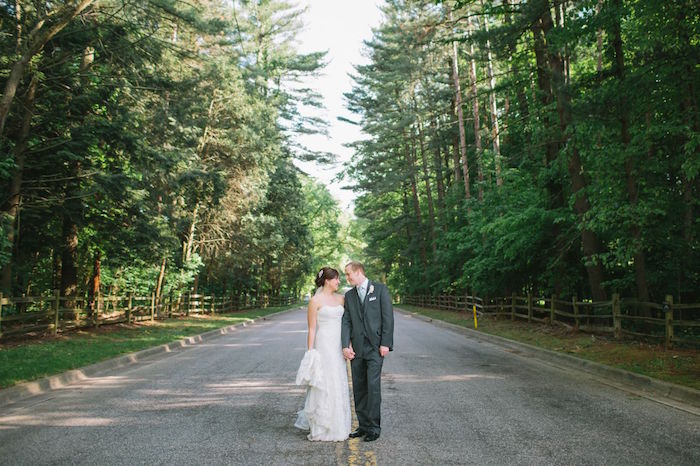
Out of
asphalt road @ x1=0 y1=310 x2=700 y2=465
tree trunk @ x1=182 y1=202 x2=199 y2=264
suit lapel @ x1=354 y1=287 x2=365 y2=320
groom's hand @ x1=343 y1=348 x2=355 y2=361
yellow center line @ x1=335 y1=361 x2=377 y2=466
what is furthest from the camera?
tree trunk @ x1=182 y1=202 x2=199 y2=264

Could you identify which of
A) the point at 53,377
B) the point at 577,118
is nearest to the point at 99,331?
the point at 53,377

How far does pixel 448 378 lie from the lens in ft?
30.9

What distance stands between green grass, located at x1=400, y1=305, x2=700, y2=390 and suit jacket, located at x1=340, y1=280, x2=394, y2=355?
5.30 meters

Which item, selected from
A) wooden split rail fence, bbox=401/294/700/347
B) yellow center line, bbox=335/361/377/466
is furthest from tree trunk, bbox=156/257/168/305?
yellow center line, bbox=335/361/377/466

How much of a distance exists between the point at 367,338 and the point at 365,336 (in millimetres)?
31

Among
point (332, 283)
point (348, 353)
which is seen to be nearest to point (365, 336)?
point (348, 353)

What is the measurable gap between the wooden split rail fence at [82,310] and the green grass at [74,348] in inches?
13.0

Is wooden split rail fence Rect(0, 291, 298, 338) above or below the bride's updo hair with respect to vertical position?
below

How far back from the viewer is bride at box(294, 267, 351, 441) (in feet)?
18.2

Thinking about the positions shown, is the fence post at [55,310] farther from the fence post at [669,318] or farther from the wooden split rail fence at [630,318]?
the fence post at [669,318]

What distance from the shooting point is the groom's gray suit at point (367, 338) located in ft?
18.6

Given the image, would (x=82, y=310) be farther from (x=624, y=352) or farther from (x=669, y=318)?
(x=669, y=318)

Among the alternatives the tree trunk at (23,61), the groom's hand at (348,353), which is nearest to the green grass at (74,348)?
the tree trunk at (23,61)

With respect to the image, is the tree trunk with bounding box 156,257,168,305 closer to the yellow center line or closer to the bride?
the bride
